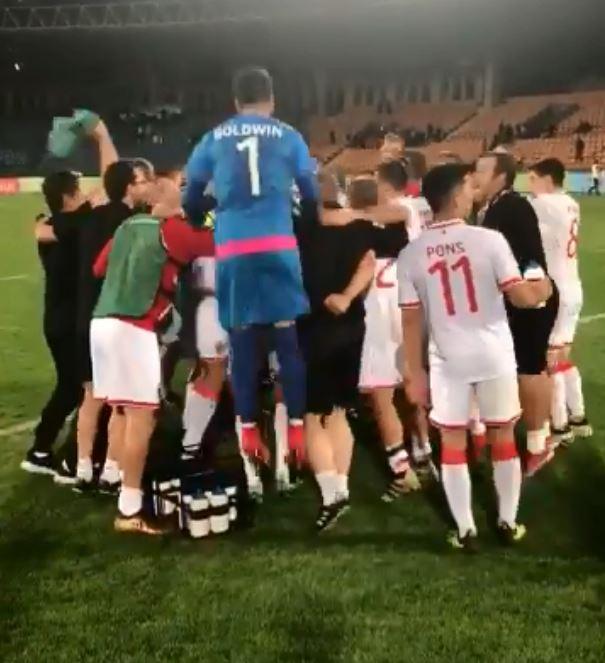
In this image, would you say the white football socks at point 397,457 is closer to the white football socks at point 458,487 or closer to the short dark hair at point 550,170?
the white football socks at point 458,487

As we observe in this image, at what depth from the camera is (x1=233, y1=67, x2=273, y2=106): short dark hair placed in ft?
15.7

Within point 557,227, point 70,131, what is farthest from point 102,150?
point 557,227

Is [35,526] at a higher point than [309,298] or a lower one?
lower

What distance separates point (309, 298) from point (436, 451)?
1.89m

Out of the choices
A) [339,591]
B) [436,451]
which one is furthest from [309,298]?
[436,451]

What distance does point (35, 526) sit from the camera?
5.29 metres

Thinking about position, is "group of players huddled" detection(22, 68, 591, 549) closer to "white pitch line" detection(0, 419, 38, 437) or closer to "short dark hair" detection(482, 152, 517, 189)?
"short dark hair" detection(482, 152, 517, 189)

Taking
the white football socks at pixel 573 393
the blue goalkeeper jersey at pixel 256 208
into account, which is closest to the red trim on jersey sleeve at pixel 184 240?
the blue goalkeeper jersey at pixel 256 208

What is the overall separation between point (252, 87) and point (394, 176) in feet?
4.38

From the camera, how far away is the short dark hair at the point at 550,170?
20.1 feet

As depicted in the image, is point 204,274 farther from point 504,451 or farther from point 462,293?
point 504,451

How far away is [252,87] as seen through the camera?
4789 mm

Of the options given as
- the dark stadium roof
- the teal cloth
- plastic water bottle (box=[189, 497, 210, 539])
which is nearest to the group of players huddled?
the teal cloth

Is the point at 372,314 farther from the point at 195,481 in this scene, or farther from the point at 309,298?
the point at 195,481
